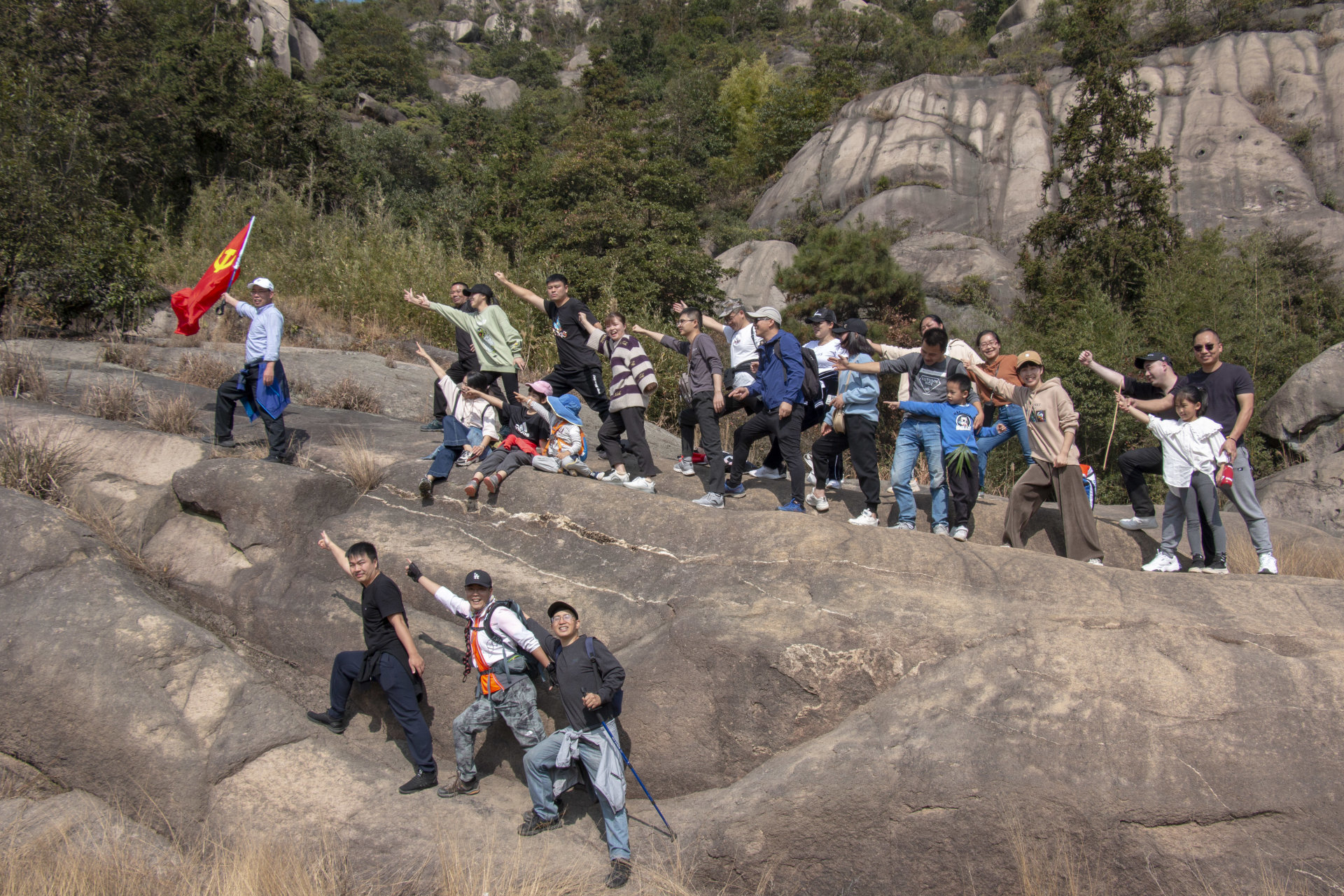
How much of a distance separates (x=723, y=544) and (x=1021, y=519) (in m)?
2.66

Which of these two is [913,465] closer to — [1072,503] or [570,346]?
[1072,503]

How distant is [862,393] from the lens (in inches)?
288

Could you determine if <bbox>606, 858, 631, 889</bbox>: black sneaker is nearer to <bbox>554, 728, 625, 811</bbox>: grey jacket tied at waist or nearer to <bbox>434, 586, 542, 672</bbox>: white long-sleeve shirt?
<bbox>554, 728, 625, 811</bbox>: grey jacket tied at waist

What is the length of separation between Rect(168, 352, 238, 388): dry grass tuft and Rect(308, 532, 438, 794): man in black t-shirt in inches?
208

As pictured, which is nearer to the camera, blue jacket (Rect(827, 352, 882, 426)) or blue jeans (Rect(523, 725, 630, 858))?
blue jeans (Rect(523, 725, 630, 858))

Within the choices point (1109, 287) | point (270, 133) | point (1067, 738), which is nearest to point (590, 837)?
point (1067, 738)

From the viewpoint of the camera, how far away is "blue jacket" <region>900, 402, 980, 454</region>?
6.94m

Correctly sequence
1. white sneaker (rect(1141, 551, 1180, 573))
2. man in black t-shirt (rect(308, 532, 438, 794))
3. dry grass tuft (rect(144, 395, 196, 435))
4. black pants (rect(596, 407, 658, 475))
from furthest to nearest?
dry grass tuft (rect(144, 395, 196, 435)) → black pants (rect(596, 407, 658, 475)) → white sneaker (rect(1141, 551, 1180, 573)) → man in black t-shirt (rect(308, 532, 438, 794))

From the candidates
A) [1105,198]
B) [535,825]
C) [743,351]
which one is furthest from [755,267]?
[535,825]

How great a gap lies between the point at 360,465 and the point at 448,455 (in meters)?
0.78

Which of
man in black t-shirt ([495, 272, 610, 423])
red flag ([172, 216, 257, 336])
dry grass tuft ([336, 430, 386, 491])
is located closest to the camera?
dry grass tuft ([336, 430, 386, 491])

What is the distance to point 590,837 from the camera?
527 centimetres

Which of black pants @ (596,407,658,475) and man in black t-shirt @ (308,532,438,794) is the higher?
black pants @ (596,407,658,475)

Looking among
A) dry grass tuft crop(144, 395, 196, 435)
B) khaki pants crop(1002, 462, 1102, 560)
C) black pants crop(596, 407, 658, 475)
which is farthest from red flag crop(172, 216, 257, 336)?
khaki pants crop(1002, 462, 1102, 560)
